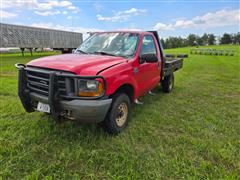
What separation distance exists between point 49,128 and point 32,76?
1030mm

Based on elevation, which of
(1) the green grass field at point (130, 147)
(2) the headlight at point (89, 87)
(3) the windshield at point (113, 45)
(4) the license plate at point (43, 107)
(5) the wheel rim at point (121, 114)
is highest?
(3) the windshield at point (113, 45)

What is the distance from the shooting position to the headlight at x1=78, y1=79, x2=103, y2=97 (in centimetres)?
259

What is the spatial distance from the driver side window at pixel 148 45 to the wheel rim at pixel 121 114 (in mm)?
1021

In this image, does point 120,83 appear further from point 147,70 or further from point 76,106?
point 147,70

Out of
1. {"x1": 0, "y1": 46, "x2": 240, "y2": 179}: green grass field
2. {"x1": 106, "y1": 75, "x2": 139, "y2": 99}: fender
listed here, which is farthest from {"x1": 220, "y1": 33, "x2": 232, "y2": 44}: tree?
{"x1": 106, "y1": 75, "x2": 139, "y2": 99}: fender

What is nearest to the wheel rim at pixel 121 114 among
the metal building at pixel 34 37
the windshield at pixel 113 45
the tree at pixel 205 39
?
the windshield at pixel 113 45

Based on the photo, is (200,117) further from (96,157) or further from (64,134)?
(64,134)

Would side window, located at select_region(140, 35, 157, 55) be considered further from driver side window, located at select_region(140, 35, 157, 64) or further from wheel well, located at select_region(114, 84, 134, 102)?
wheel well, located at select_region(114, 84, 134, 102)

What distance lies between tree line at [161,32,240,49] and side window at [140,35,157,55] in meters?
88.4

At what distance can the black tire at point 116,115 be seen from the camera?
302 centimetres

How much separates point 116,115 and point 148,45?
2.09m

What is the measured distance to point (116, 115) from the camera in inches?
124

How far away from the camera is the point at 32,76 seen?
301 centimetres

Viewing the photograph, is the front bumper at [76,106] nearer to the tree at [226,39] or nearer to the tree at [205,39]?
the tree at [205,39]
